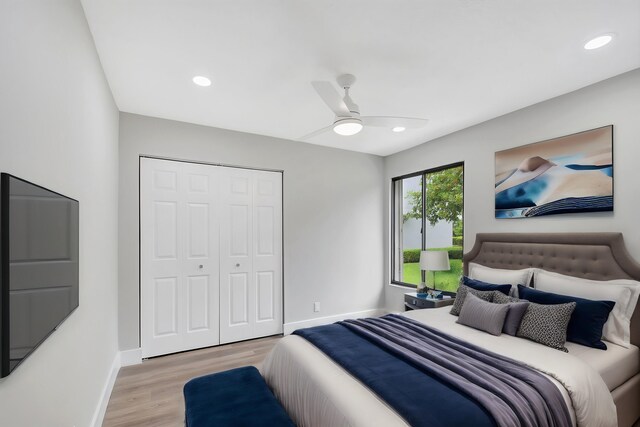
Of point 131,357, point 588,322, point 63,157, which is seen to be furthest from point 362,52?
point 131,357

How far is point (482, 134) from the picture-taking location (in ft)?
12.0

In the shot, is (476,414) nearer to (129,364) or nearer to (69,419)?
(69,419)

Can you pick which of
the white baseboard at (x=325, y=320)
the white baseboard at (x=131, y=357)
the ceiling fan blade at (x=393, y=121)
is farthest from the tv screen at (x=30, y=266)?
the white baseboard at (x=325, y=320)

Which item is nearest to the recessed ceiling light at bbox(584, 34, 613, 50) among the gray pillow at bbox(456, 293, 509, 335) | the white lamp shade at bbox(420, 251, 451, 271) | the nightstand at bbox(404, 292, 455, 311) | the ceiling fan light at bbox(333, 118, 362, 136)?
the ceiling fan light at bbox(333, 118, 362, 136)

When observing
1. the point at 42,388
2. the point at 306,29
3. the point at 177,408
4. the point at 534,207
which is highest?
the point at 306,29

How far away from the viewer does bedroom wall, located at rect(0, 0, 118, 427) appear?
1.01 meters

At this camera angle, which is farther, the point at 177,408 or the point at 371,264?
the point at 371,264

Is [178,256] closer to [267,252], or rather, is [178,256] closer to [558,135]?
[267,252]

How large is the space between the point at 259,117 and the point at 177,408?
2.86 m

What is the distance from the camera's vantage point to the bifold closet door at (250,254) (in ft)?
12.8

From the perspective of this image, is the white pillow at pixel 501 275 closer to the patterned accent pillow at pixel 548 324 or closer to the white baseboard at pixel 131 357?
the patterned accent pillow at pixel 548 324

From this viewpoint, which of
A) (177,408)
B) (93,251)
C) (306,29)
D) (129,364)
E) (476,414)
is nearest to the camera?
(476,414)

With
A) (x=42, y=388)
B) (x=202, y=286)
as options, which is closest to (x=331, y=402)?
(x=42, y=388)

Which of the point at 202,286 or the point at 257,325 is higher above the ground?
the point at 202,286
